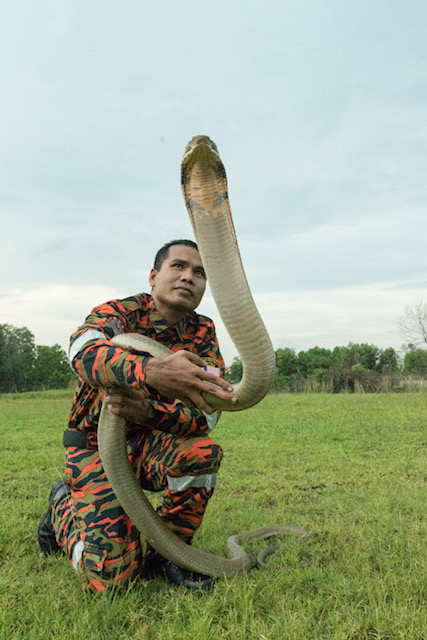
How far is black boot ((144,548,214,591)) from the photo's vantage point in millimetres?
2856

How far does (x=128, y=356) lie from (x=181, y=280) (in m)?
0.97

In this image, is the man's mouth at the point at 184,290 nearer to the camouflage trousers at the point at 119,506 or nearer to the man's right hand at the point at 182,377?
the camouflage trousers at the point at 119,506

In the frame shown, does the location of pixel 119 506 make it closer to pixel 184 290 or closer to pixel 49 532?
pixel 49 532

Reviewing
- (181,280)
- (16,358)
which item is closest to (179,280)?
(181,280)

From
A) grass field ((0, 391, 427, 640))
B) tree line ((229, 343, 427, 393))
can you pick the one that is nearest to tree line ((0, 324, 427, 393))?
tree line ((229, 343, 427, 393))

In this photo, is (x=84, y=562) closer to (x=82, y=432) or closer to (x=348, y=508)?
(x=82, y=432)

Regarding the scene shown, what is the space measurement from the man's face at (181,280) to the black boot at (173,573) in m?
1.52

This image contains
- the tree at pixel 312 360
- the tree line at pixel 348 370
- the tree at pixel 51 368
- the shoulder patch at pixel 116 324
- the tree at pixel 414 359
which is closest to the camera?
the shoulder patch at pixel 116 324

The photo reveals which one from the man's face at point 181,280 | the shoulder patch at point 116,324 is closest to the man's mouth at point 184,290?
the man's face at point 181,280

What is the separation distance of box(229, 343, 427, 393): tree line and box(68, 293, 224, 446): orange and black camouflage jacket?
0.73 metres

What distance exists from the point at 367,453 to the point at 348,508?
10.2 feet

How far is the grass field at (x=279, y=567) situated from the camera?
238 cm

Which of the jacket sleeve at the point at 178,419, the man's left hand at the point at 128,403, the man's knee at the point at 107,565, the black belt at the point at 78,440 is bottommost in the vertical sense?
the man's knee at the point at 107,565

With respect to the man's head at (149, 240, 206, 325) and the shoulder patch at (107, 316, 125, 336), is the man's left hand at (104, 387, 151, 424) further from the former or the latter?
the man's head at (149, 240, 206, 325)
